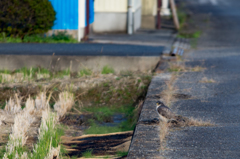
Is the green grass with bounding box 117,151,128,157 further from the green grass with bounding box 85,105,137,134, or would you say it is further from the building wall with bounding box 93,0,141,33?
the building wall with bounding box 93,0,141,33

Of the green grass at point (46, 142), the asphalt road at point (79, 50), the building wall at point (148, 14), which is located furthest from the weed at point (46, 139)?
the building wall at point (148, 14)

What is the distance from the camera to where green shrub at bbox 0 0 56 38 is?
966cm

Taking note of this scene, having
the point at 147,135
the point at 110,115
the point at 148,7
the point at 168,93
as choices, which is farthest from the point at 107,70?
the point at 148,7

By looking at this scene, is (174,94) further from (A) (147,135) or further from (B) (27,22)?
(B) (27,22)

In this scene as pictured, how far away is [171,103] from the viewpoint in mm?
5191

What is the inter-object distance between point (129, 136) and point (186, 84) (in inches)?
71.4

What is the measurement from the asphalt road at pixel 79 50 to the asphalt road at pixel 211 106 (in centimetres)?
120

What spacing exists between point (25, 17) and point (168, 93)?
559 centimetres

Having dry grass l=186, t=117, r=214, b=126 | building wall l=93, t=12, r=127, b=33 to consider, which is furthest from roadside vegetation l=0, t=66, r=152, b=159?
building wall l=93, t=12, r=127, b=33

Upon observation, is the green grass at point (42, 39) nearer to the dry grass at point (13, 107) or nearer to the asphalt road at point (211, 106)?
the asphalt road at point (211, 106)

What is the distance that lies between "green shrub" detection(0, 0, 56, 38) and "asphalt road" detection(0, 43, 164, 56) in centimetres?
71

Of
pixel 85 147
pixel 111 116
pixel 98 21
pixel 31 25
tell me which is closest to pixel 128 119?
pixel 111 116

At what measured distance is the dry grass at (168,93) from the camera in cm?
528

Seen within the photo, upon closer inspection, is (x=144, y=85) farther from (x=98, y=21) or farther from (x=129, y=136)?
(x=98, y=21)
